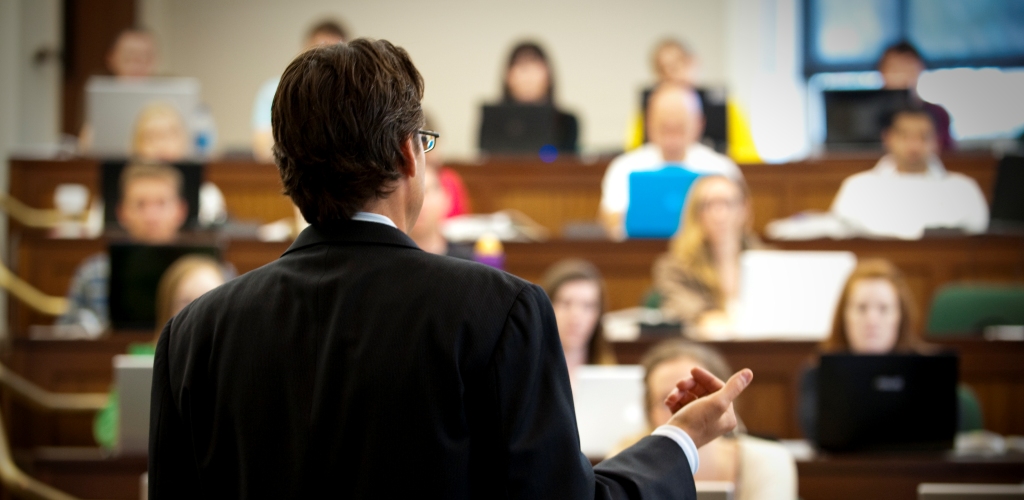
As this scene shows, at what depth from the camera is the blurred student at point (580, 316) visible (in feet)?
11.5

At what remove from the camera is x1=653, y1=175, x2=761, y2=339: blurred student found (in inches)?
163

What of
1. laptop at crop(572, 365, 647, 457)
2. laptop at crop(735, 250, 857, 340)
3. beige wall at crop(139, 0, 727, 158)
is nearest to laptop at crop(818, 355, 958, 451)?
laptop at crop(572, 365, 647, 457)

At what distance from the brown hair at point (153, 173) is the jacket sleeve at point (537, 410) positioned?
3.65 metres

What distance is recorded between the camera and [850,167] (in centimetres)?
513

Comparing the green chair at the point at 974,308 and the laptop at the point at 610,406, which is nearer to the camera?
the laptop at the point at 610,406

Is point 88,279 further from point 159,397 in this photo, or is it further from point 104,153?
point 159,397

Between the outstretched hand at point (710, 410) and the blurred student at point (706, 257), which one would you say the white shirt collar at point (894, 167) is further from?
the outstretched hand at point (710, 410)

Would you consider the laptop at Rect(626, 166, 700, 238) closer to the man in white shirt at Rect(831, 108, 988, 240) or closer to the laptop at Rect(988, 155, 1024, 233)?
the man in white shirt at Rect(831, 108, 988, 240)

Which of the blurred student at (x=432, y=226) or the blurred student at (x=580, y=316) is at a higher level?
the blurred student at (x=432, y=226)

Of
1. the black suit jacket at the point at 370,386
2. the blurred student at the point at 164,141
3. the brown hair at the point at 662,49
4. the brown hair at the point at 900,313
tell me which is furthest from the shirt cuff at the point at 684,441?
the brown hair at the point at 662,49

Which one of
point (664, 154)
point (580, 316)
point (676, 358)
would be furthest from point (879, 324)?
point (664, 154)

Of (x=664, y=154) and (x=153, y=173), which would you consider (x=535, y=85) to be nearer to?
(x=664, y=154)

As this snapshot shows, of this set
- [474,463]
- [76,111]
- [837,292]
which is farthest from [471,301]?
[76,111]

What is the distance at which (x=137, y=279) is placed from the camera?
391 cm
